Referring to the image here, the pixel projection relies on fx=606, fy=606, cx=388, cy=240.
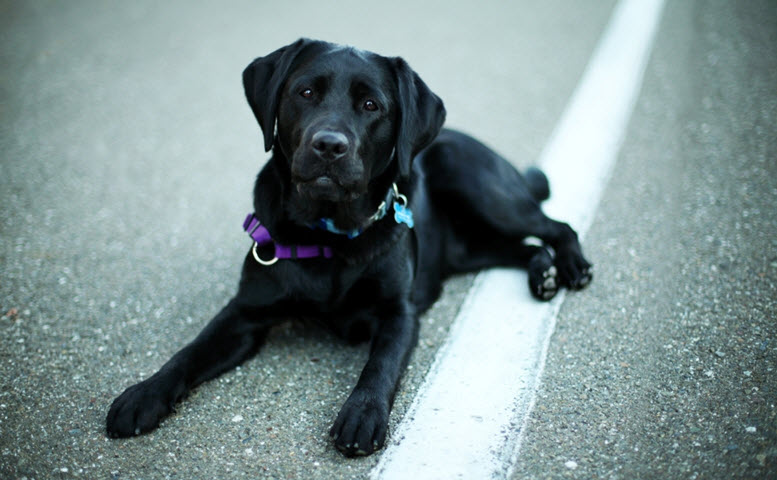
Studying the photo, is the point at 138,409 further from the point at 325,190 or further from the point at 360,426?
the point at 325,190

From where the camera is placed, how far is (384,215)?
273 centimetres

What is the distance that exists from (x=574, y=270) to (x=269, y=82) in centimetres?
175

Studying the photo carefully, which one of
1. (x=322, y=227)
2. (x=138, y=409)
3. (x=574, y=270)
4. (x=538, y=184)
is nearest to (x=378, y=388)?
(x=322, y=227)

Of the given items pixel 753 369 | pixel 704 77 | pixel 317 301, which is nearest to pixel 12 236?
pixel 317 301

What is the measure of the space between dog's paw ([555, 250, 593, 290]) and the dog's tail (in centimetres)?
69

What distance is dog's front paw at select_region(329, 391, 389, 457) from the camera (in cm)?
208

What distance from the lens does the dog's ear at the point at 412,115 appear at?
8.56 feet

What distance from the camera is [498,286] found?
322cm

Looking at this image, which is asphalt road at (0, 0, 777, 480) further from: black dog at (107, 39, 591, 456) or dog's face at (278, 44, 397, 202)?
dog's face at (278, 44, 397, 202)

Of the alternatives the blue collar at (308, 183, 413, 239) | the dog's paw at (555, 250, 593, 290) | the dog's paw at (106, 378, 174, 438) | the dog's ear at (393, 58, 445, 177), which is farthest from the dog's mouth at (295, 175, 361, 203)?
the dog's paw at (555, 250, 593, 290)

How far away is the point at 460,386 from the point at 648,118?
3.30m

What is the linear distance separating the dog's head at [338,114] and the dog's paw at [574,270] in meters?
1.01

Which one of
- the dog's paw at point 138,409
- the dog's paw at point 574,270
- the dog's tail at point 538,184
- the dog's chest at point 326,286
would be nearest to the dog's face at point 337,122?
the dog's chest at point 326,286

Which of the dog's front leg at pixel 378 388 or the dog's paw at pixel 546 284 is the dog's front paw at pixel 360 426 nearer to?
the dog's front leg at pixel 378 388
